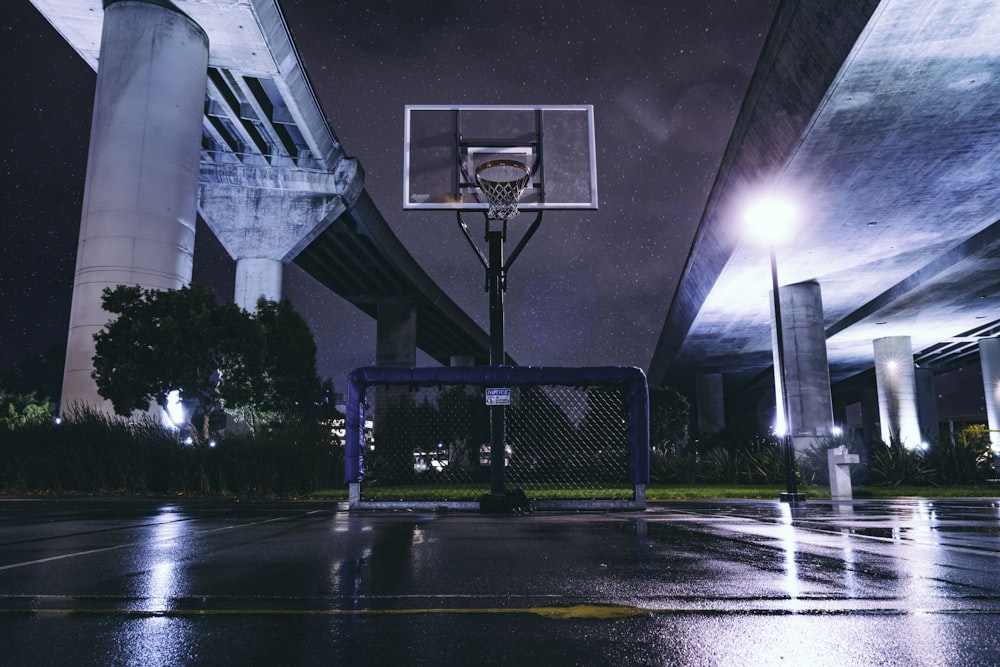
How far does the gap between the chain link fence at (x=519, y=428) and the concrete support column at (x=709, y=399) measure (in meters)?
38.4

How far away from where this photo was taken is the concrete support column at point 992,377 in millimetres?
38594

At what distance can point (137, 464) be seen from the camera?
52.1ft

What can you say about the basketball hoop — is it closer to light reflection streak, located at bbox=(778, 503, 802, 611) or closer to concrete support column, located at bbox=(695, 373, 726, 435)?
light reflection streak, located at bbox=(778, 503, 802, 611)

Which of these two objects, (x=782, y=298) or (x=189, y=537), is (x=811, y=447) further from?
(x=189, y=537)

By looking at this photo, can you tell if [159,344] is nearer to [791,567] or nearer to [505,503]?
[505,503]

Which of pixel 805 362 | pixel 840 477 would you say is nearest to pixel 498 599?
pixel 840 477

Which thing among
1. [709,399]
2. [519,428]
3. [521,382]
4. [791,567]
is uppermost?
[709,399]

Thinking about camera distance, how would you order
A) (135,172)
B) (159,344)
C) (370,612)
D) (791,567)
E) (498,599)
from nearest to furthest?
1. (370,612)
2. (498,599)
3. (791,567)
4. (159,344)
5. (135,172)

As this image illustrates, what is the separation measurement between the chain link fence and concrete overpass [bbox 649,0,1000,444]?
363 inches

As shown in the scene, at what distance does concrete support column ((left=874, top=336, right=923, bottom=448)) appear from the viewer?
118 feet

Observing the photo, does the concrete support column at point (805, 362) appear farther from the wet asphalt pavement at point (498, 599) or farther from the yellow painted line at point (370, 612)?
the yellow painted line at point (370, 612)

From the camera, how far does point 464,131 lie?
11.7 m

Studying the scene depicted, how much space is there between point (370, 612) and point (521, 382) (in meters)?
7.28

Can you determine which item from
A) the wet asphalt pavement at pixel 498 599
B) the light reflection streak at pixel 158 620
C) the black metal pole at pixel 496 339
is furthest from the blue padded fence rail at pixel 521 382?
the light reflection streak at pixel 158 620
